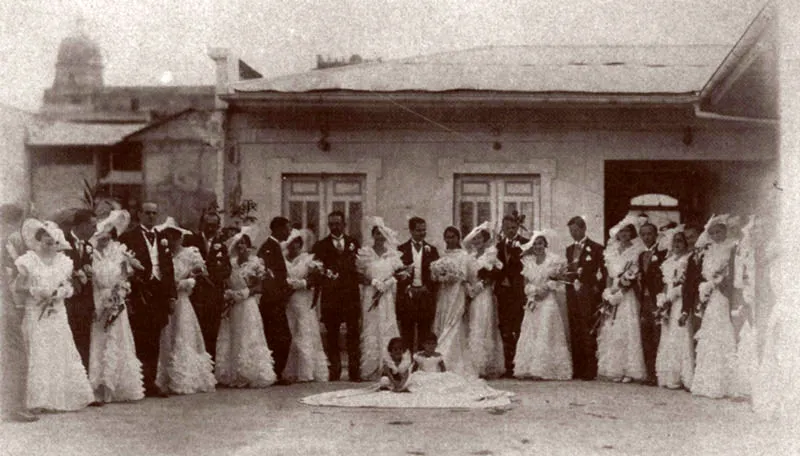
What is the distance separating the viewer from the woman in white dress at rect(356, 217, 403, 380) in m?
10.9

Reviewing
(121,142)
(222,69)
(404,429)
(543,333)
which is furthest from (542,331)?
(121,142)

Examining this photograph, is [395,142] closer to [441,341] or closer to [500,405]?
[441,341]

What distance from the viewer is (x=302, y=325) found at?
423 inches

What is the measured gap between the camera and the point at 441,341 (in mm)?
10961

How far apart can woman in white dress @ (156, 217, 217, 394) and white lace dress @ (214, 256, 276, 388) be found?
10.5 inches

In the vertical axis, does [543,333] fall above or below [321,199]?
below

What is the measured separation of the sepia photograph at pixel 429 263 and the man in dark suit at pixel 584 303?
0.03m

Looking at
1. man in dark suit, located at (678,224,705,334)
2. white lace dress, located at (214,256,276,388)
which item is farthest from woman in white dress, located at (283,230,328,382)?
man in dark suit, located at (678,224,705,334)

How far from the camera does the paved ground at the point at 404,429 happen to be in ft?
22.7

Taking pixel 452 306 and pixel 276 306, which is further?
pixel 452 306

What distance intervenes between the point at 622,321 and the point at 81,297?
5.35 m

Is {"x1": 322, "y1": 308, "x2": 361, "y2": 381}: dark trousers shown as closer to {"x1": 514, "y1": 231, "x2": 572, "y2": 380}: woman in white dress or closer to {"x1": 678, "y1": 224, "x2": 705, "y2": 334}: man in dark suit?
{"x1": 514, "y1": 231, "x2": 572, "y2": 380}: woman in white dress

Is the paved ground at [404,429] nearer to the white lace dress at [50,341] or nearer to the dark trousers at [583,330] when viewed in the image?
the white lace dress at [50,341]

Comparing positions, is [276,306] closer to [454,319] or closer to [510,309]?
[454,319]
